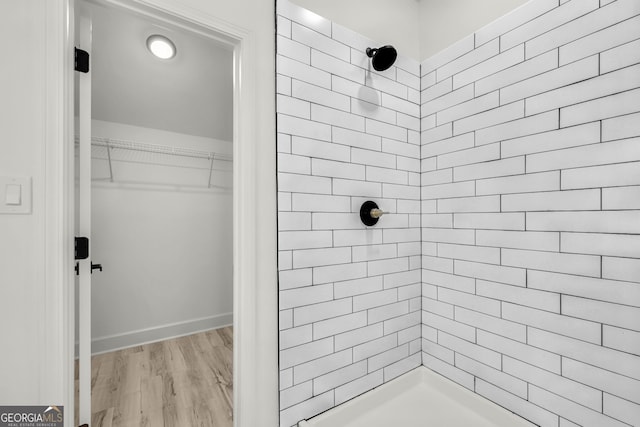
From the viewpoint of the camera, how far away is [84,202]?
100cm

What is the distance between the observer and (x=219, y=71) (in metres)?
2.16

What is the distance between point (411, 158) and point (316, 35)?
815 mm

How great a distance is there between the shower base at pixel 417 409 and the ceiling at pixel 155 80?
2.21m

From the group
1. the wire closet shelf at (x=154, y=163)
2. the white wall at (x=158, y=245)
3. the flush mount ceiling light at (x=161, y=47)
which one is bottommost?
the white wall at (x=158, y=245)
